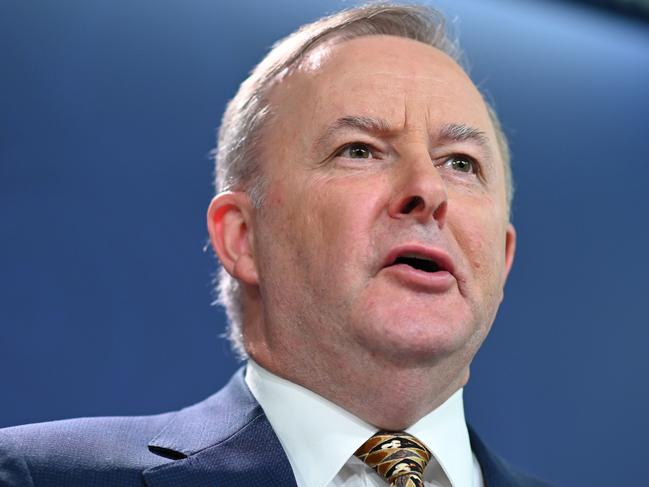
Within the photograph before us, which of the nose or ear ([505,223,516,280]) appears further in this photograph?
ear ([505,223,516,280])

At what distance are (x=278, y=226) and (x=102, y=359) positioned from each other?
66 cm

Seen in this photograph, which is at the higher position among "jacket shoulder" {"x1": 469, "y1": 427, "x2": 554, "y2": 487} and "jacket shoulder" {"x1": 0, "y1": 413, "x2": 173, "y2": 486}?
"jacket shoulder" {"x1": 0, "y1": 413, "x2": 173, "y2": 486}

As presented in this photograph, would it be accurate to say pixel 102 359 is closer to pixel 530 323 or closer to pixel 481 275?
pixel 481 275

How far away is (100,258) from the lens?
2209 millimetres

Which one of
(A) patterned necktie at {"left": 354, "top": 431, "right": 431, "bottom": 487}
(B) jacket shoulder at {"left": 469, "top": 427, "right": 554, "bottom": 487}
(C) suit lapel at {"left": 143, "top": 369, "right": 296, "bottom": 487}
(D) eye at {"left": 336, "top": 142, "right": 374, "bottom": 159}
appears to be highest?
(D) eye at {"left": 336, "top": 142, "right": 374, "bottom": 159}

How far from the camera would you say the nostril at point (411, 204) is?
1.64m

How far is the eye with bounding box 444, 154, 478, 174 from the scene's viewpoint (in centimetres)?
182

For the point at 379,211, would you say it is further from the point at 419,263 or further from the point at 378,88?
the point at 378,88

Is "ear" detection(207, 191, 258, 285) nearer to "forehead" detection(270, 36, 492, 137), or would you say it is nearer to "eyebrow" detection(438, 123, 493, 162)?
"forehead" detection(270, 36, 492, 137)

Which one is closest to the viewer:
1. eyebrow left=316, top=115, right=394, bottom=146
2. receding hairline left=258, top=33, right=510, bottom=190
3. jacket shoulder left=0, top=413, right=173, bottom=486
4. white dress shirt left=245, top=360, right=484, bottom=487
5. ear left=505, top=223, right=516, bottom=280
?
jacket shoulder left=0, top=413, right=173, bottom=486

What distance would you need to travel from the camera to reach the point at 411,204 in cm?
165

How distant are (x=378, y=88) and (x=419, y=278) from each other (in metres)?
0.39

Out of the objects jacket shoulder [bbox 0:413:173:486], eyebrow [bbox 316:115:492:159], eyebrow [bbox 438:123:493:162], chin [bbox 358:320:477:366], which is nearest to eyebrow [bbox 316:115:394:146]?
eyebrow [bbox 316:115:492:159]

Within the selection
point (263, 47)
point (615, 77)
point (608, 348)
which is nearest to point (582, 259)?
point (608, 348)
